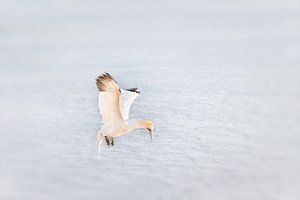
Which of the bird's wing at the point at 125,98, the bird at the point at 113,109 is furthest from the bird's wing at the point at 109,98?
the bird's wing at the point at 125,98

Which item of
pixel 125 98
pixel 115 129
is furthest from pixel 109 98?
pixel 125 98

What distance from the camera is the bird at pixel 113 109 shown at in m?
3.21

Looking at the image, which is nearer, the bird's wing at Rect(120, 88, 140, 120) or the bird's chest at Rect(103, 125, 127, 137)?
the bird's chest at Rect(103, 125, 127, 137)

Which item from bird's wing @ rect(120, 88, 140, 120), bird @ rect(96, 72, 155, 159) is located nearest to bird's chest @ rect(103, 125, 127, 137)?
bird @ rect(96, 72, 155, 159)

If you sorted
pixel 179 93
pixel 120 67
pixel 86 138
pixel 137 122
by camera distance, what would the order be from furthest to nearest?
pixel 120 67 → pixel 179 93 → pixel 86 138 → pixel 137 122

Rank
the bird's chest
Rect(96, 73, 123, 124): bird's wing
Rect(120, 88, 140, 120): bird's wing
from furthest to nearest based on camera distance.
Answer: Rect(120, 88, 140, 120): bird's wing
the bird's chest
Rect(96, 73, 123, 124): bird's wing

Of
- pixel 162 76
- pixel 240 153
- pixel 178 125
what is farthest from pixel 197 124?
pixel 162 76

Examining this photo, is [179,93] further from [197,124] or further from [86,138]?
[86,138]

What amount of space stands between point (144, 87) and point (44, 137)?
1111 millimetres

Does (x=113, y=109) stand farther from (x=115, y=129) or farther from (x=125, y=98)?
(x=125, y=98)

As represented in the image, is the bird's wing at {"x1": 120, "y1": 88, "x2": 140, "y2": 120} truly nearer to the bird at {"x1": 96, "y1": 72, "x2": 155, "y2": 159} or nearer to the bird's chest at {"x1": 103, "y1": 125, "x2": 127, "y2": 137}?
the bird at {"x1": 96, "y1": 72, "x2": 155, "y2": 159}

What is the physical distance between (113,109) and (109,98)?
100mm

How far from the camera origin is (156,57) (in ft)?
20.5

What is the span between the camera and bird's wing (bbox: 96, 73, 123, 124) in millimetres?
3176
